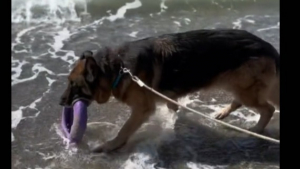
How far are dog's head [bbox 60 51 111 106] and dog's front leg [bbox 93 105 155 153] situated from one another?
0.46 meters

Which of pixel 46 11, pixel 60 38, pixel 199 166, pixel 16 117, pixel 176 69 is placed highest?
pixel 176 69

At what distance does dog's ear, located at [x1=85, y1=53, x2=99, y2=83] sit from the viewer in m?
5.16

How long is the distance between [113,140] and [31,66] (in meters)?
3.11

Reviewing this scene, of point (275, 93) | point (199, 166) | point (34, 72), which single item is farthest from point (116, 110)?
point (275, 93)

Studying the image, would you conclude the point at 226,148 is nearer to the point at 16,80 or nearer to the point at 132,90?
the point at 132,90

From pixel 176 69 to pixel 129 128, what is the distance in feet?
3.11

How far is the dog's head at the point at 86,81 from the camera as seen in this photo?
5.20 m

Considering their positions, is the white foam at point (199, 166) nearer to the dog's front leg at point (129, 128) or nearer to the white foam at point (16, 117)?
the dog's front leg at point (129, 128)

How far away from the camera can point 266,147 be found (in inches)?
219

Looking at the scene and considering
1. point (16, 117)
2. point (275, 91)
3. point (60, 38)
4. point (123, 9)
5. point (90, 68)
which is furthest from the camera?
point (123, 9)

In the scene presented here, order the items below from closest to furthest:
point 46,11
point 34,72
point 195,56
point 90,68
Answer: point 90,68 < point 195,56 < point 34,72 < point 46,11

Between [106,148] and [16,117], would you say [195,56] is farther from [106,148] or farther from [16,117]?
[16,117]

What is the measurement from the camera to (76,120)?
5.22 m

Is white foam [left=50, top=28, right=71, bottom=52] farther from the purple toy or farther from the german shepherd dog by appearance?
the german shepherd dog
